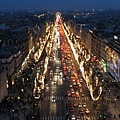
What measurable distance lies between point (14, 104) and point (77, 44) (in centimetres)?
6412

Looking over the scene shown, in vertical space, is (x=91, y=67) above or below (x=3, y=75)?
below

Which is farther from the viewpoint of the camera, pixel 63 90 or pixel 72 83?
pixel 72 83

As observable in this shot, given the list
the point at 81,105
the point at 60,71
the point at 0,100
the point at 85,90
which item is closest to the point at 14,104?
the point at 0,100

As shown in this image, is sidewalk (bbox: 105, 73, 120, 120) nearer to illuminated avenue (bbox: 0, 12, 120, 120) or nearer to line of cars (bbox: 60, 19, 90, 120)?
illuminated avenue (bbox: 0, 12, 120, 120)

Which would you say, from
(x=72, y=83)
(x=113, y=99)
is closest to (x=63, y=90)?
(x=72, y=83)

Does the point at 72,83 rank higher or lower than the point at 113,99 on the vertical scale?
lower

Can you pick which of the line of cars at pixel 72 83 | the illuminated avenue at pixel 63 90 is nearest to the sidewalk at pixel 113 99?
the illuminated avenue at pixel 63 90

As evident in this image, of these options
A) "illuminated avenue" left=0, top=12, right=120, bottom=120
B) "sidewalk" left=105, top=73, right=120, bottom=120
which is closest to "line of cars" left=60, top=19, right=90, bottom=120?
"illuminated avenue" left=0, top=12, right=120, bottom=120

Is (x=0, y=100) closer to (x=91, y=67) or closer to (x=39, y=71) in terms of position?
(x=39, y=71)

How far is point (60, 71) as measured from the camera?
69.9m

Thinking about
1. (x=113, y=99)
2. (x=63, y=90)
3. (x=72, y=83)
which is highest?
(x=113, y=99)

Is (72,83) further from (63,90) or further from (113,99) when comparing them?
(113,99)

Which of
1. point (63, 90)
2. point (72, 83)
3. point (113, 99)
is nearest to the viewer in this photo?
point (113, 99)

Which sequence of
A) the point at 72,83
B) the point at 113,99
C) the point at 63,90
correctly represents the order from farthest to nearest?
the point at 72,83 < the point at 63,90 < the point at 113,99
